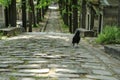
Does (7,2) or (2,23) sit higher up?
(7,2)

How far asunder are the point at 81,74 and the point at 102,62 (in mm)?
2319

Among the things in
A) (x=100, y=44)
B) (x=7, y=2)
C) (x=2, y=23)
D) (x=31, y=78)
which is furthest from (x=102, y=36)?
(x=2, y=23)

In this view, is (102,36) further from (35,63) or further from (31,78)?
(31,78)

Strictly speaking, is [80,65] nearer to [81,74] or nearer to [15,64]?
[81,74]

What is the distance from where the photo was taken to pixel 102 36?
15.3m

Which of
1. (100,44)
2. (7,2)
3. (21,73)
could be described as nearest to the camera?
(21,73)

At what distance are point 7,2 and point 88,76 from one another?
20.1 meters

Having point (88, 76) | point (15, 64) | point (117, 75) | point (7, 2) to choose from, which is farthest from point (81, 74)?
point (7, 2)

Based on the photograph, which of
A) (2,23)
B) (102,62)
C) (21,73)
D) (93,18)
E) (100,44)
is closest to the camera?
(21,73)

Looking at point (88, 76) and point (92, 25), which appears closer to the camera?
point (88, 76)

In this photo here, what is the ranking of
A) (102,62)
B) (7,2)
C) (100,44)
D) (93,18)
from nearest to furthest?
(102,62), (100,44), (7,2), (93,18)

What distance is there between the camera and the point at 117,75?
7.49 m

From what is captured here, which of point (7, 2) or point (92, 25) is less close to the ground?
point (7, 2)

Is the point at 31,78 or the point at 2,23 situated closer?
the point at 31,78
